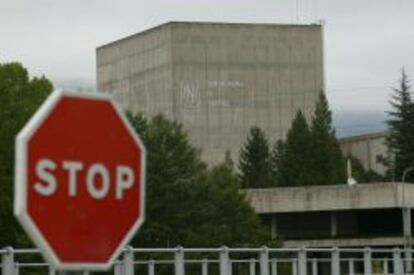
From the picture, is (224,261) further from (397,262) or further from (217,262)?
(397,262)

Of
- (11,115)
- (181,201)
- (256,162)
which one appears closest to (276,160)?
(256,162)

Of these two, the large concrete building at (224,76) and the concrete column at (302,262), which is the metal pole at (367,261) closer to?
the concrete column at (302,262)

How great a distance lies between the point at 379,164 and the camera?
156875 millimetres

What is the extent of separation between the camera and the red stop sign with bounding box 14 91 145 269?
351 cm

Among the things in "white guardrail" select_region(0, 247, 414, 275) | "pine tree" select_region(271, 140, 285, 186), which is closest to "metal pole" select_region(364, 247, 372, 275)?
"white guardrail" select_region(0, 247, 414, 275)

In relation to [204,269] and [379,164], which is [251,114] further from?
[204,269]

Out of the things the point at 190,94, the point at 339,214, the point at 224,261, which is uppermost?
the point at 190,94

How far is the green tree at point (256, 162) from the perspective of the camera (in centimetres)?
13812

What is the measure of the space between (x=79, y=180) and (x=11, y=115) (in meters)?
60.6

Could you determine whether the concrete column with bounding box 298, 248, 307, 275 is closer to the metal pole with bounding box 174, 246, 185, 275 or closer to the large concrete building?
the metal pole with bounding box 174, 246, 185, 275

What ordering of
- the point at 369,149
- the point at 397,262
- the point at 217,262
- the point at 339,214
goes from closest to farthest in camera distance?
the point at 217,262
the point at 397,262
the point at 339,214
the point at 369,149

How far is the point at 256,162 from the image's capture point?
458 ft

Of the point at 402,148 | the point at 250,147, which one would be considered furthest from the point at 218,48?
the point at 402,148

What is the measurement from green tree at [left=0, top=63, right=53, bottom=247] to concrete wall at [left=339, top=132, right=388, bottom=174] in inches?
3576
